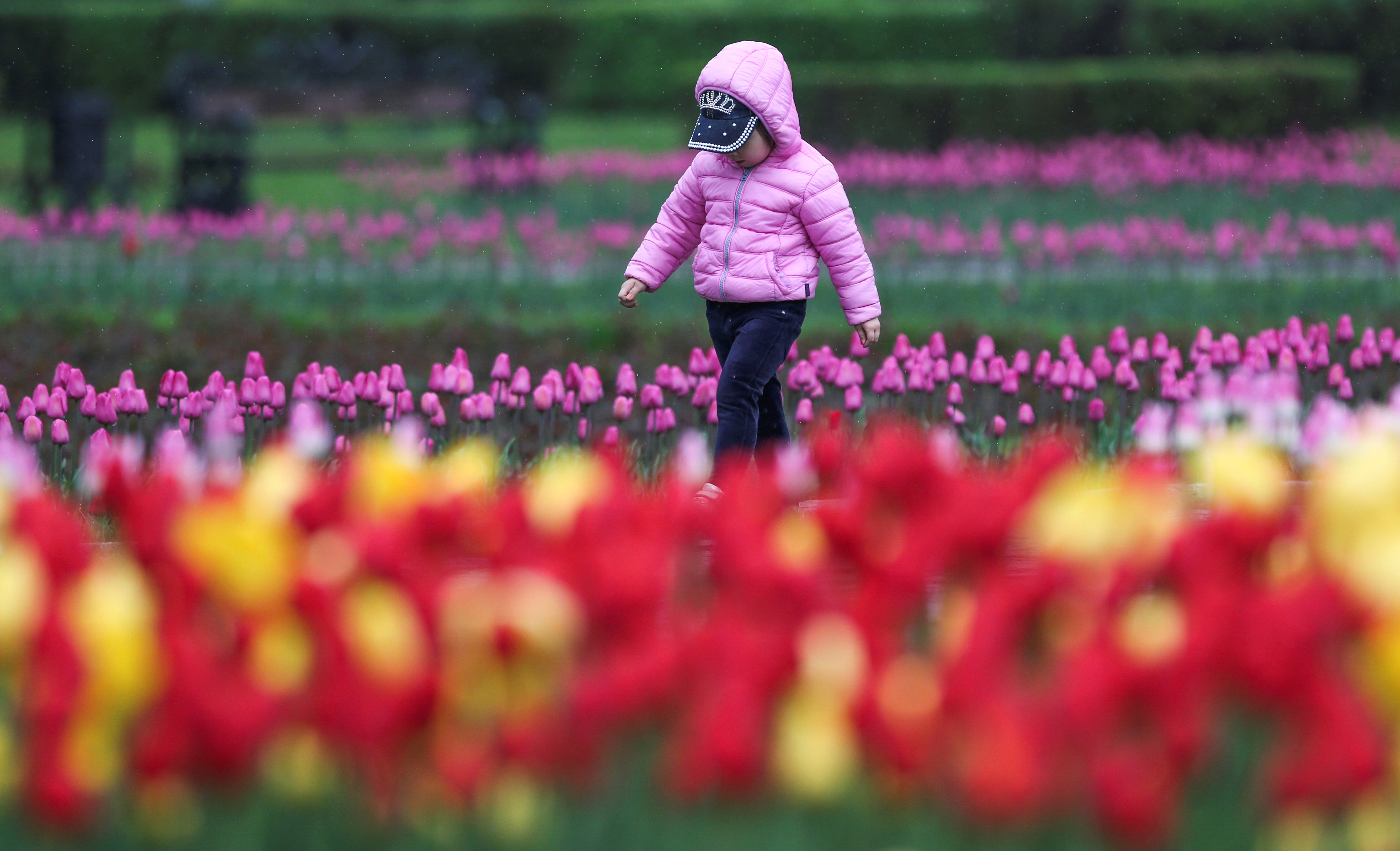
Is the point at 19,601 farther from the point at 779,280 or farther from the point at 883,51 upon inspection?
the point at 883,51

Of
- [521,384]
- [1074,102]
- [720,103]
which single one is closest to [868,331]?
[720,103]

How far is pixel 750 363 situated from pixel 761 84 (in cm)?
71

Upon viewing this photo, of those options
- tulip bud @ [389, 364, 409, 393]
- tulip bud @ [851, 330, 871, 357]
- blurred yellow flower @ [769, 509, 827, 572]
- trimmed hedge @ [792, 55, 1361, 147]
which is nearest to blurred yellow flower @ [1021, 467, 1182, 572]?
blurred yellow flower @ [769, 509, 827, 572]

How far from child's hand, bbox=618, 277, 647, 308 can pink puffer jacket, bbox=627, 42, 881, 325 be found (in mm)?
171

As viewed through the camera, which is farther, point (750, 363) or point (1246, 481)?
point (750, 363)

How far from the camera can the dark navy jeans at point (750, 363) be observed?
4.82m

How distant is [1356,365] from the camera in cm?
575

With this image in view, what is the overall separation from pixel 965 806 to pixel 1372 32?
64.3 feet

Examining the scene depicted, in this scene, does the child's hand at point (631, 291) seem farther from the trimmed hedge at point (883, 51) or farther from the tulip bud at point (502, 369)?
the trimmed hedge at point (883, 51)

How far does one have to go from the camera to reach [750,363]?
4.82 metres

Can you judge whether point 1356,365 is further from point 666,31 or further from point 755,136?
point 666,31

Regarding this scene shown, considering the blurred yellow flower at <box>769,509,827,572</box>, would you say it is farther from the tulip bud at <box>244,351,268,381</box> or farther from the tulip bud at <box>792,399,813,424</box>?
the tulip bud at <box>244,351,268,381</box>

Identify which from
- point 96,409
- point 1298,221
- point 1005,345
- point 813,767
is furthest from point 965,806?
point 1298,221

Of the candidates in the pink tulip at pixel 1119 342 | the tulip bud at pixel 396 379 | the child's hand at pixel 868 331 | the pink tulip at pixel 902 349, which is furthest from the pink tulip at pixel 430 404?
the pink tulip at pixel 1119 342
